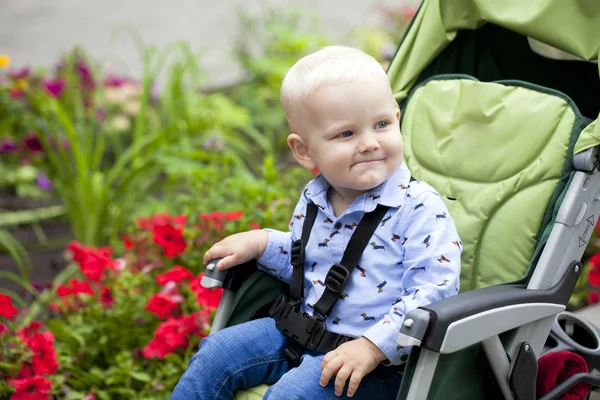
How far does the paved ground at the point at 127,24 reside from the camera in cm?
654

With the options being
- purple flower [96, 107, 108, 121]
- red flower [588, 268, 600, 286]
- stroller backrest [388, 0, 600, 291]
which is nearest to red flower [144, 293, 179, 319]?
stroller backrest [388, 0, 600, 291]

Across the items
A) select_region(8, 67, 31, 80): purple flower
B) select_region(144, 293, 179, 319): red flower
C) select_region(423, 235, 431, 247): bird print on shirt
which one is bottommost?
select_region(144, 293, 179, 319): red flower

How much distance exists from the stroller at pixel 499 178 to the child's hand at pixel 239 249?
6 centimetres

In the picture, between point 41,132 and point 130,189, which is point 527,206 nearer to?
point 130,189

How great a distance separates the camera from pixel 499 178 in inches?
87.5

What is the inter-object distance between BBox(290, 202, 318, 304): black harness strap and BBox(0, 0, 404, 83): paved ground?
4.21 metres

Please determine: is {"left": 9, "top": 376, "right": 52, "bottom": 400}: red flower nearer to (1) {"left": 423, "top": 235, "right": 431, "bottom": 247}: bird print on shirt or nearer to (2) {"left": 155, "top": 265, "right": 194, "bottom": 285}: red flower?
(2) {"left": 155, "top": 265, "right": 194, "bottom": 285}: red flower

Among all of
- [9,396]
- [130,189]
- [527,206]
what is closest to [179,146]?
[130,189]

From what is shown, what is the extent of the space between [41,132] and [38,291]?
104 centimetres

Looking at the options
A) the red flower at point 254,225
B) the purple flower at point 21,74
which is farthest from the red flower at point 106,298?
the purple flower at point 21,74

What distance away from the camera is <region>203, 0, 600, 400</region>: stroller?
5.90 feet

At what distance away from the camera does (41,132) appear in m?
3.97

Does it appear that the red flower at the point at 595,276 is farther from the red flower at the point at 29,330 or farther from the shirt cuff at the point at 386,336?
the red flower at the point at 29,330

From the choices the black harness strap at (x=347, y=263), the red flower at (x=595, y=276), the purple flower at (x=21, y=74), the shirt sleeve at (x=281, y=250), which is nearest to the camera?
the black harness strap at (x=347, y=263)
